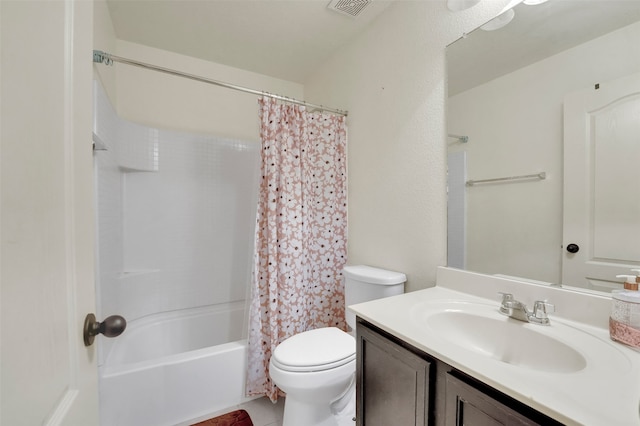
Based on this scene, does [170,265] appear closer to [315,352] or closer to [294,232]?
[294,232]

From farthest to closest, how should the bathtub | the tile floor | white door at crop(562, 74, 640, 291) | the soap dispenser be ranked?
the tile floor → the bathtub → white door at crop(562, 74, 640, 291) → the soap dispenser

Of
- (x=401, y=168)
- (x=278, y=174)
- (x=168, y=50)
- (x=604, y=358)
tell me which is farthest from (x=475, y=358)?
(x=168, y=50)

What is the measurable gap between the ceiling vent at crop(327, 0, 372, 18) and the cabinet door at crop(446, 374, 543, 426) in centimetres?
189

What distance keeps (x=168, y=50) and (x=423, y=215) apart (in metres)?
2.34

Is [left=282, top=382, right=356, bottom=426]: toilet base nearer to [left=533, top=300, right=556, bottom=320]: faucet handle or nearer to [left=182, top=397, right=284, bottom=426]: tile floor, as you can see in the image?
[left=182, top=397, right=284, bottom=426]: tile floor

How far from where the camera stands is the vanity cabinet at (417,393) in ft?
1.87

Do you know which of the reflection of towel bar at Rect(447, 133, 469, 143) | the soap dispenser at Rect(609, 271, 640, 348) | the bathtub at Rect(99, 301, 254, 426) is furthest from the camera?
the bathtub at Rect(99, 301, 254, 426)

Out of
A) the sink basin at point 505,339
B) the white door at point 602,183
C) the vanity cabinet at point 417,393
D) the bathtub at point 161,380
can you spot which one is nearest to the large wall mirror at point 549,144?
the white door at point 602,183

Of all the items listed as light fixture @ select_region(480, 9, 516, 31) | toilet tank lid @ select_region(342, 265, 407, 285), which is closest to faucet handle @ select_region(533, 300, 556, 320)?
toilet tank lid @ select_region(342, 265, 407, 285)

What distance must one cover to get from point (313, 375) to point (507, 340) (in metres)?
0.78

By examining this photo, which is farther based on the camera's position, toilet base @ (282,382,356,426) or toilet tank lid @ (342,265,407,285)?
toilet tank lid @ (342,265,407,285)

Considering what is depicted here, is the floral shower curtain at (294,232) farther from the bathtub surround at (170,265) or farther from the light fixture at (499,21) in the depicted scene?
the light fixture at (499,21)

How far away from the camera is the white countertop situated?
1.58 feet

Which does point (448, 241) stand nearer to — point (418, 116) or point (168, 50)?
point (418, 116)
